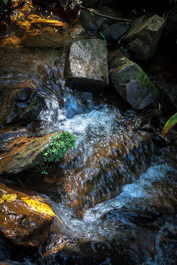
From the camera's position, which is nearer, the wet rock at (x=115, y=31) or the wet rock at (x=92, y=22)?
the wet rock at (x=115, y=31)

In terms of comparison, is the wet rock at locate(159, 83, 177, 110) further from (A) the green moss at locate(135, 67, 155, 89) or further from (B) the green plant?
(B) the green plant

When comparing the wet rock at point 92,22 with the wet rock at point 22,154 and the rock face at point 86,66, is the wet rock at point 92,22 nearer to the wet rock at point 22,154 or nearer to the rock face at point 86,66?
the rock face at point 86,66

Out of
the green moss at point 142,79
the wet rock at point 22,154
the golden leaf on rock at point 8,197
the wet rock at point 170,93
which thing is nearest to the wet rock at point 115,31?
the green moss at point 142,79

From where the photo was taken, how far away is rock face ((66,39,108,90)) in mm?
6277

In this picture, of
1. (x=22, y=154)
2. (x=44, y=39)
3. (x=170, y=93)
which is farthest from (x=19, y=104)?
(x=170, y=93)

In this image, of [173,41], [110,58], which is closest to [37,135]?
[110,58]

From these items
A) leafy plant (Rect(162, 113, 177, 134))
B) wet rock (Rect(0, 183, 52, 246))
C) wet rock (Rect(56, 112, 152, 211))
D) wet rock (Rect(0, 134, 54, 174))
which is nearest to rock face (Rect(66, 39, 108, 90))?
wet rock (Rect(56, 112, 152, 211))

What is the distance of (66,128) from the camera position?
5625mm

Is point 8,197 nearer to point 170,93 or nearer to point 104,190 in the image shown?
point 104,190

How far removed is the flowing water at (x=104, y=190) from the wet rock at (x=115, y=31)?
2.58m

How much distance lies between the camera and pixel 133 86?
6.45 m

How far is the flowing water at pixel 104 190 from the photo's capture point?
135 inches

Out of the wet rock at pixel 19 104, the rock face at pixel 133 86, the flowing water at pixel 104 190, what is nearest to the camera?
the flowing water at pixel 104 190

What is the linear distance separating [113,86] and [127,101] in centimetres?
59
